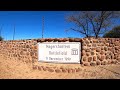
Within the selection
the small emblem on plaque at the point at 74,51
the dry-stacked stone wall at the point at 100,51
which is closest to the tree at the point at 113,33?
the dry-stacked stone wall at the point at 100,51

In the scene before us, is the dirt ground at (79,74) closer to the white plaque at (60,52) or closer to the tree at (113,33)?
the white plaque at (60,52)

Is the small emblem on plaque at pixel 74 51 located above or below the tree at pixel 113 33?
below

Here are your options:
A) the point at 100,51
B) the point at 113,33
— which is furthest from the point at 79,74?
the point at 113,33

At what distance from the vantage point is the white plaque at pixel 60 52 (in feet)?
47.6

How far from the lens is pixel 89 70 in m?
13.8

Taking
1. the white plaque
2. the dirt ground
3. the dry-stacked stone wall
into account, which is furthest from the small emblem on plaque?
the dirt ground

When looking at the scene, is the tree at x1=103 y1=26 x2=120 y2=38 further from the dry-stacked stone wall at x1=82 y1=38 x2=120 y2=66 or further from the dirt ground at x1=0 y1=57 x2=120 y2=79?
the dirt ground at x1=0 y1=57 x2=120 y2=79

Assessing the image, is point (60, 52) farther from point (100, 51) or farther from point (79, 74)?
point (100, 51)

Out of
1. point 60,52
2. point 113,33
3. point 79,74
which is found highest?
point 113,33

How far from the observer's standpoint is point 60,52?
14.9 m

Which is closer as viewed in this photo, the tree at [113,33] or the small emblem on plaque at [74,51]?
the small emblem on plaque at [74,51]
